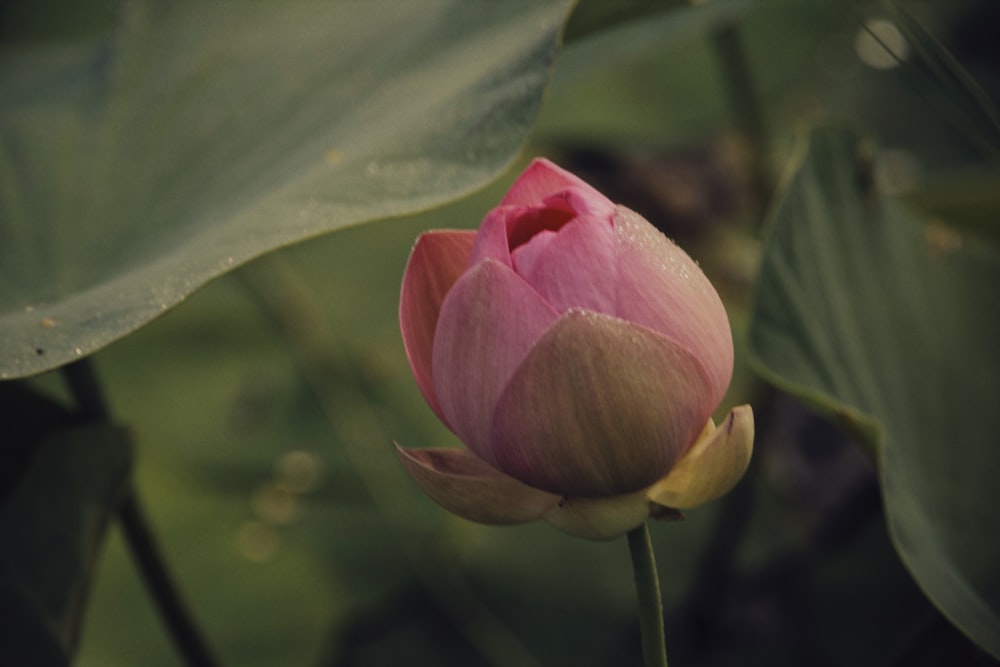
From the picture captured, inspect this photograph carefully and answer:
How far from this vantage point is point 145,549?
25.7 inches

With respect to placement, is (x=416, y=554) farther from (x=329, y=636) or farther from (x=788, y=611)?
(x=788, y=611)

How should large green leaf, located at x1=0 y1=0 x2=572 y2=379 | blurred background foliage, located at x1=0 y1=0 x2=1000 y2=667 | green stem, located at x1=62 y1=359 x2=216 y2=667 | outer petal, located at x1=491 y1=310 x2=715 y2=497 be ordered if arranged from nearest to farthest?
1. outer petal, located at x1=491 y1=310 x2=715 y2=497
2. large green leaf, located at x1=0 y1=0 x2=572 y2=379
3. green stem, located at x1=62 y1=359 x2=216 y2=667
4. blurred background foliage, located at x1=0 y1=0 x2=1000 y2=667

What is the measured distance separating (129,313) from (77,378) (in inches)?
8.0

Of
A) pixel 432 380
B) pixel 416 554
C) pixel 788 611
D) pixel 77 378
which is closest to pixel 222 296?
pixel 416 554

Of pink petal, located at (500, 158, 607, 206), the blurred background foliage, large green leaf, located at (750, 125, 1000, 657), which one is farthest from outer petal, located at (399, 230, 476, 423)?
the blurred background foliage

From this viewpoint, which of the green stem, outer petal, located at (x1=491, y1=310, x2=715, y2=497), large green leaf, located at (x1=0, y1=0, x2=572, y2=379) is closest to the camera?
outer petal, located at (x1=491, y1=310, x2=715, y2=497)

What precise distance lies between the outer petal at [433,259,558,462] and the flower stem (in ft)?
0.23

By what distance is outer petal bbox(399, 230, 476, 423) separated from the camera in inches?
17.0

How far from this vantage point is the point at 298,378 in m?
1.17

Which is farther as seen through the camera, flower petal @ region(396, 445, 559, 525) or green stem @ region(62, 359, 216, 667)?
green stem @ region(62, 359, 216, 667)

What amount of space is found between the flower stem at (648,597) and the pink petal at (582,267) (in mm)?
89

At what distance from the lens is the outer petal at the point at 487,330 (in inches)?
14.5

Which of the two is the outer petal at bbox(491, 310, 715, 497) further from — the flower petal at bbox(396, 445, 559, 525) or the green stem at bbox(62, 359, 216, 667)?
the green stem at bbox(62, 359, 216, 667)

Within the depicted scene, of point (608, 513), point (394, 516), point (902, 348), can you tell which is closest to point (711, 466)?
point (608, 513)
